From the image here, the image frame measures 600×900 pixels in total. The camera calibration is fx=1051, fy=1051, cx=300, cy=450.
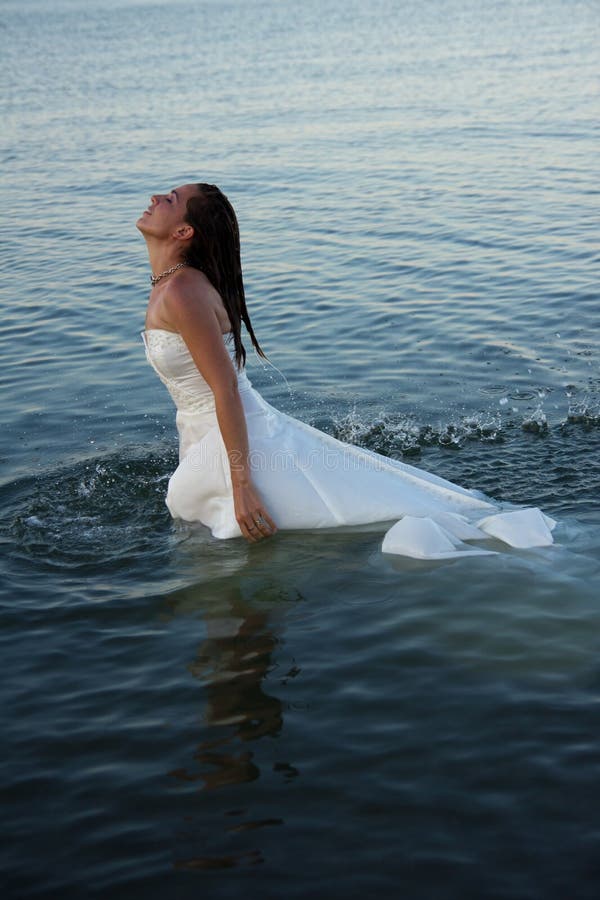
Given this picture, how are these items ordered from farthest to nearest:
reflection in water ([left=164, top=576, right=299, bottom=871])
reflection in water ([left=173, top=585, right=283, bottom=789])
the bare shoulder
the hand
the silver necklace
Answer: the hand, the silver necklace, the bare shoulder, reflection in water ([left=173, top=585, right=283, bottom=789]), reflection in water ([left=164, top=576, right=299, bottom=871])

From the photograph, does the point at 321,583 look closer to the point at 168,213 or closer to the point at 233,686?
the point at 233,686

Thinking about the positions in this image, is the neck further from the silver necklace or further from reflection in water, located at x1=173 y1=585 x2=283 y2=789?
reflection in water, located at x1=173 y1=585 x2=283 y2=789

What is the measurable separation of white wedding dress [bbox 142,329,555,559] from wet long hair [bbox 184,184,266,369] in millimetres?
277

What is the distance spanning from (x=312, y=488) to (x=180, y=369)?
1000 mm

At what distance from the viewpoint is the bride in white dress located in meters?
5.45

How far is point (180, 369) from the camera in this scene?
5.68 metres

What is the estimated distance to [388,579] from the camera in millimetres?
5844

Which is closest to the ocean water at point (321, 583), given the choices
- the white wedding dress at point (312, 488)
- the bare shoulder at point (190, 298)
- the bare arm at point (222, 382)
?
the white wedding dress at point (312, 488)

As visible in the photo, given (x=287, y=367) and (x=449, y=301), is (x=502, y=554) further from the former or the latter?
(x=449, y=301)

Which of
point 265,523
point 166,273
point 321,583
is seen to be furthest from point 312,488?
point 166,273

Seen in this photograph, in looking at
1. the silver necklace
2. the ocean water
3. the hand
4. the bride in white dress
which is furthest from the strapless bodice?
the ocean water

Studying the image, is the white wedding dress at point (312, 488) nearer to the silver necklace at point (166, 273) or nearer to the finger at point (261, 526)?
the finger at point (261, 526)

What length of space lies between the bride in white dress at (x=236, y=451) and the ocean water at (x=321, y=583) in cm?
19

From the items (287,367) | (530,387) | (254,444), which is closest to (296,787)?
(254,444)
